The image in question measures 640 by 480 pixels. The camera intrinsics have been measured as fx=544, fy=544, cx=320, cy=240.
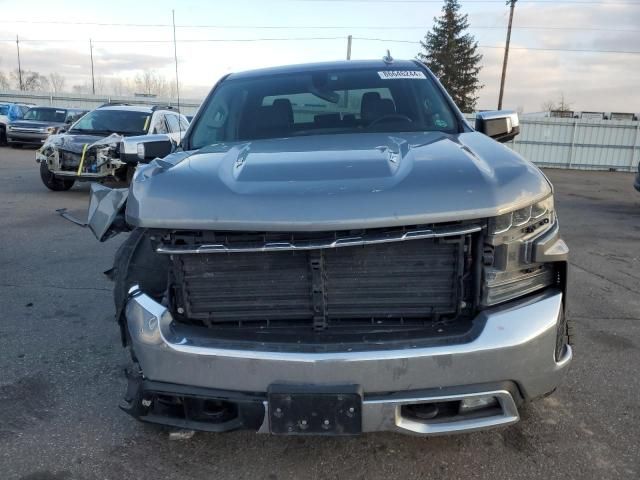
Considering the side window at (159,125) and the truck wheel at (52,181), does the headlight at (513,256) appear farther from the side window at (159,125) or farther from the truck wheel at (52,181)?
the truck wheel at (52,181)

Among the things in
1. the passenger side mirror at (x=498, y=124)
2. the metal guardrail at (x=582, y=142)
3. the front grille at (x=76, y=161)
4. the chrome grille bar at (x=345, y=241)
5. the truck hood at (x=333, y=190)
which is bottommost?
the metal guardrail at (x=582, y=142)

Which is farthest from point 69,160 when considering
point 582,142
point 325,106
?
point 582,142

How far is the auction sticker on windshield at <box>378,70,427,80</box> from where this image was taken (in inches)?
150

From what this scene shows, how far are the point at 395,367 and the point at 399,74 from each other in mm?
2459

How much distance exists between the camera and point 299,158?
98.2 inches

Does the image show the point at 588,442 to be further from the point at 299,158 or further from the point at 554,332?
the point at 299,158

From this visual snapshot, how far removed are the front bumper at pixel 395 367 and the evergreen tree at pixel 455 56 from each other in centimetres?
4852

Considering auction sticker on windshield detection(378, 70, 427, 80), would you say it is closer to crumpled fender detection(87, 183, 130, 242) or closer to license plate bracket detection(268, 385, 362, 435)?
crumpled fender detection(87, 183, 130, 242)

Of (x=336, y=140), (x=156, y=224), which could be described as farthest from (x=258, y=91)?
(x=156, y=224)

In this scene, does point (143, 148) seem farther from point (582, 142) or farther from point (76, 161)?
point (582, 142)

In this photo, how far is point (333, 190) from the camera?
208 centimetres

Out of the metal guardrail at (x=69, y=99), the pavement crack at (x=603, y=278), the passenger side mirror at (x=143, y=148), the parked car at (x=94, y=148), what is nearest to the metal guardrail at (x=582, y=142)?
the parked car at (x=94, y=148)

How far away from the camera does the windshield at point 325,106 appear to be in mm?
3467

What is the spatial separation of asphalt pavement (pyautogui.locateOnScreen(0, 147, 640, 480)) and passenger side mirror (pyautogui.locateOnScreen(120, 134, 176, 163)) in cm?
133
